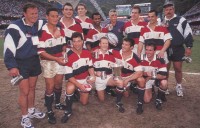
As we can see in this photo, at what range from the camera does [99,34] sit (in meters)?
6.98

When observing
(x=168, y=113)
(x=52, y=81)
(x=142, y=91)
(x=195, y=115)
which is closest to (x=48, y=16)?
(x=52, y=81)

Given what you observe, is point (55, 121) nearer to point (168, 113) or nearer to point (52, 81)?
point (52, 81)

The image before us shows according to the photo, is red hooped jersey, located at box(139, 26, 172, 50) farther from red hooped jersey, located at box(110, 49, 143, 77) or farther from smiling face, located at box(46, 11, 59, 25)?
smiling face, located at box(46, 11, 59, 25)

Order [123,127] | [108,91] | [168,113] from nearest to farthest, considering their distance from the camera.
Result: [123,127] < [168,113] < [108,91]

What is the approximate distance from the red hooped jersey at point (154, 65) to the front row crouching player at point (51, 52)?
2.24 m

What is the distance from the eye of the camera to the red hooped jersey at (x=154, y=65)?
5957 mm

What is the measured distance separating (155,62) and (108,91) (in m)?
1.76

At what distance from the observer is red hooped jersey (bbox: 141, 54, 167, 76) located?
19.5 ft

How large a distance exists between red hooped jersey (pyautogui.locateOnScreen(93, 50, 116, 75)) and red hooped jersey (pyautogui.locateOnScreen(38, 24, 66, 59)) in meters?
1.31

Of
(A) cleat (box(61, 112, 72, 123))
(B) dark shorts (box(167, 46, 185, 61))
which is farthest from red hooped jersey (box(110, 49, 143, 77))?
(A) cleat (box(61, 112, 72, 123))

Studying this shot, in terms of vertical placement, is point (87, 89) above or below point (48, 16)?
below

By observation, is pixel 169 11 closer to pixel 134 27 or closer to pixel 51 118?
pixel 134 27

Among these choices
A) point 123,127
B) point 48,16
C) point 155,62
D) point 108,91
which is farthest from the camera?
point 108,91

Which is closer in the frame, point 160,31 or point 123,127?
point 123,127
